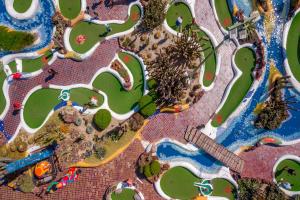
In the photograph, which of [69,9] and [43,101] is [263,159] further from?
[69,9]

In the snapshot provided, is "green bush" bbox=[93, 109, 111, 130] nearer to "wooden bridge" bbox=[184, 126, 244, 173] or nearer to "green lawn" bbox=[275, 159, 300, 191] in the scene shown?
"wooden bridge" bbox=[184, 126, 244, 173]

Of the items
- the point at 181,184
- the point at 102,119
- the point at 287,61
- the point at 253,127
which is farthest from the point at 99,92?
the point at 287,61

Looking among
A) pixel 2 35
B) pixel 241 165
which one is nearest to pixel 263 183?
pixel 241 165

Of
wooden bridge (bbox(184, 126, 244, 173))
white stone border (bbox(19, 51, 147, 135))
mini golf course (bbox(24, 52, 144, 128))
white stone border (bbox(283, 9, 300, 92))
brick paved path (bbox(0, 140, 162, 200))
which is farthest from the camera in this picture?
white stone border (bbox(283, 9, 300, 92))

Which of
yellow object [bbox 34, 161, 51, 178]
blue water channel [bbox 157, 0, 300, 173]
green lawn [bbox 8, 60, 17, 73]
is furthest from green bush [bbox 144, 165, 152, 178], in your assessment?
green lawn [bbox 8, 60, 17, 73]

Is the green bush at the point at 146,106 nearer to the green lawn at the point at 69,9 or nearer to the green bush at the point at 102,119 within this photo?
the green bush at the point at 102,119

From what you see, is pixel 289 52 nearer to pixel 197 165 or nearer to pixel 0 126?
pixel 197 165
